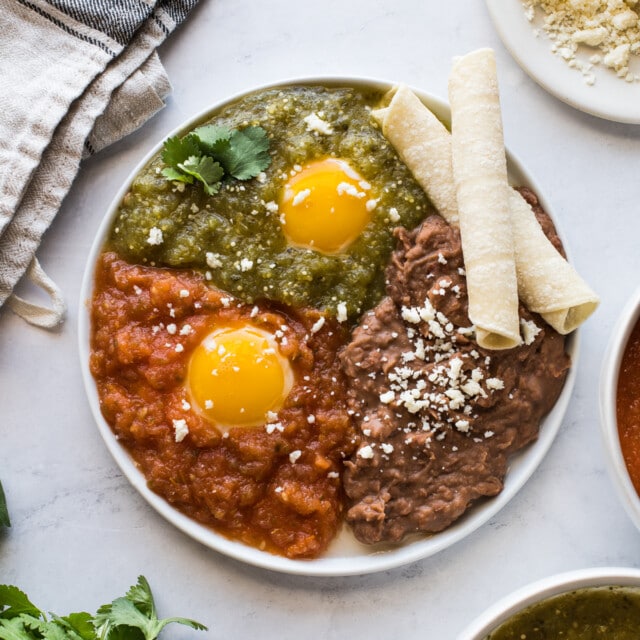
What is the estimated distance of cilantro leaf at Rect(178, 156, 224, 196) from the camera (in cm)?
382

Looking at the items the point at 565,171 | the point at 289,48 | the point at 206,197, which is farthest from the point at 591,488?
the point at 289,48

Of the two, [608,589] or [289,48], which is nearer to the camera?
[608,589]

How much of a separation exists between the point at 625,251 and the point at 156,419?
7.77ft

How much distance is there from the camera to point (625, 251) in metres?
4.20

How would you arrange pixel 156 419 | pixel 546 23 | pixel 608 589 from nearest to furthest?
pixel 608 589 < pixel 156 419 < pixel 546 23

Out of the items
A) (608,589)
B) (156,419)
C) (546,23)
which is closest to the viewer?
(608,589)

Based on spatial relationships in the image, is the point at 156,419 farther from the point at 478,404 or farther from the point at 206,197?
the point at 478,404

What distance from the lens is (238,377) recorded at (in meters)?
3.79

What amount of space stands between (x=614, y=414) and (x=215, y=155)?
6.70ft

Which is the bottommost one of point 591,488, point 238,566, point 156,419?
point 591,488

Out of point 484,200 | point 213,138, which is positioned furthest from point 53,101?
point 484,200

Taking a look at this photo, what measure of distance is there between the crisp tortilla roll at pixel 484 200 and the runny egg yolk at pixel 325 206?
1.47ft

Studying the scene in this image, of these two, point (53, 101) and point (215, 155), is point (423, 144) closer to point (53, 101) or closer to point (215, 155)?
point (215, 155)

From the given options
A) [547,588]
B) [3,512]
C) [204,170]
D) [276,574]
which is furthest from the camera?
[276,574]
